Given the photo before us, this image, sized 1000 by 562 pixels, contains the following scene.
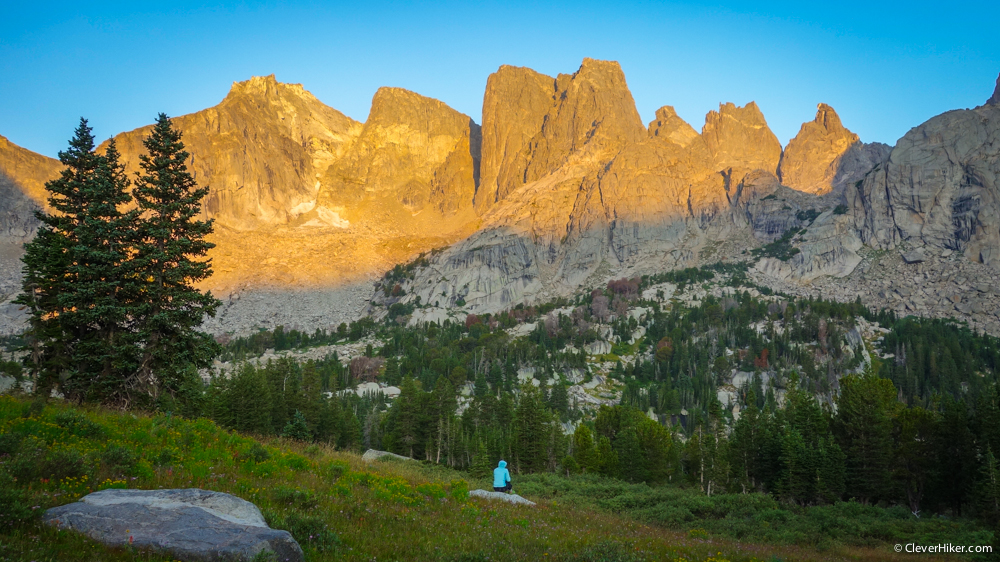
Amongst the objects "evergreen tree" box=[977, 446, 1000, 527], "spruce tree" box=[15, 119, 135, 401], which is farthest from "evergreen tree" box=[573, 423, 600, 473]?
"spruce tree" box=[15, 119, 135, 401]

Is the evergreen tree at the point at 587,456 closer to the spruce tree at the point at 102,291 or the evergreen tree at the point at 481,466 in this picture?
the evergreen tree at the point at 481,466

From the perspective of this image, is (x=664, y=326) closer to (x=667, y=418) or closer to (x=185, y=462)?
(x=667, y=418)

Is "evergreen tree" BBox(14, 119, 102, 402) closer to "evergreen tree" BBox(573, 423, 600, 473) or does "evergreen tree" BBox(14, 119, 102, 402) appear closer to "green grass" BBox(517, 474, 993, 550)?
"green grass" BBox(517, 474, 993, 550)

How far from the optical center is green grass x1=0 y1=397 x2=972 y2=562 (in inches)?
393

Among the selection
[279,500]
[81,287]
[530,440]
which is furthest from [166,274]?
[530,440]

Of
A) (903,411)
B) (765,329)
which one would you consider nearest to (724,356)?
(765,329)

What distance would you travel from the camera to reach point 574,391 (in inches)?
5965

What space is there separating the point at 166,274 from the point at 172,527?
21.9 metres

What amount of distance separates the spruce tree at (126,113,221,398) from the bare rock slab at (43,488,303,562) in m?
19.0

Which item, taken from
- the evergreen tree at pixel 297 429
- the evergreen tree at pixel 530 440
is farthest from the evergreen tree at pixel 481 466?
the evergreen tree at pixel 297 429

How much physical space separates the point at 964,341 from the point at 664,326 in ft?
301

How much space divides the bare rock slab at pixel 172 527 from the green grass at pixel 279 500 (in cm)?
27

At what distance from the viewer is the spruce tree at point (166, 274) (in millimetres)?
26656

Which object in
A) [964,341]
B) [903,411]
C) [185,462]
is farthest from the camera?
[964,341]
